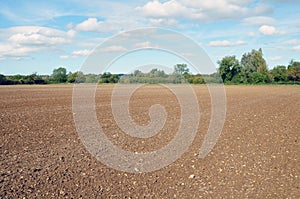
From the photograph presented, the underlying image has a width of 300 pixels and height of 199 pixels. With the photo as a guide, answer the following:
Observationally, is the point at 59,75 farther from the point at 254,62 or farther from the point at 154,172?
the point at 154,172

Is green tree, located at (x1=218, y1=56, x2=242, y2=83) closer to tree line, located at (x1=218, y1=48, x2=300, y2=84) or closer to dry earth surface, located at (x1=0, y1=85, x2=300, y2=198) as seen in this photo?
tree line, located at (x1=218, y1=48, x2=300, y2=84)

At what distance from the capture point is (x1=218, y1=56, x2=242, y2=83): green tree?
95.1 m

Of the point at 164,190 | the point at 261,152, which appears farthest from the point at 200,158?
the point at 164,190

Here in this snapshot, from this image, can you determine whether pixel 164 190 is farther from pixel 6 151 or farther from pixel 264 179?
pixel 6 151

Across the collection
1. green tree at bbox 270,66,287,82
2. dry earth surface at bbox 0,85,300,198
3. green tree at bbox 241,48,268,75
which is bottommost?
dry earth surface at bbox 0,85,300,198

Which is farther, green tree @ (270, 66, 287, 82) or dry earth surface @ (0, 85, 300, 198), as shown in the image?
green tree @ (270, 66, 287, 82)

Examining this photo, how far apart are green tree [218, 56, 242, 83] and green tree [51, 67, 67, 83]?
5160 centimetres

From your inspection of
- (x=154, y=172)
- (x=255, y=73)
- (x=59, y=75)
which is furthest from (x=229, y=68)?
(x=154, y=172)

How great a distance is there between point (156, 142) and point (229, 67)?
302 ft

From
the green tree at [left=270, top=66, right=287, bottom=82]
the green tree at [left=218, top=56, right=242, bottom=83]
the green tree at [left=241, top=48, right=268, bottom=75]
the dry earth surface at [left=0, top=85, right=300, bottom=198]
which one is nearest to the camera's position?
the dry earth surface at [left=0, top=85, right=300, bottom=198]

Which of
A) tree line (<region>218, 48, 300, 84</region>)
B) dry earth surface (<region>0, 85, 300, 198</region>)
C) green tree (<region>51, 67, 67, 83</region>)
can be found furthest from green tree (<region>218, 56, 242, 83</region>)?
dry earth surface (<region>0, 85, 300, 198</region>)

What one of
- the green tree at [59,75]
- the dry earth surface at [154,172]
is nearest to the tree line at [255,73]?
the green tree at [59,75]

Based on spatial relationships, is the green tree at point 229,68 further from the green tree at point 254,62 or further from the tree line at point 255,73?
the green tree at point 254,62

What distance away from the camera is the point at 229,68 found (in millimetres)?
96750
